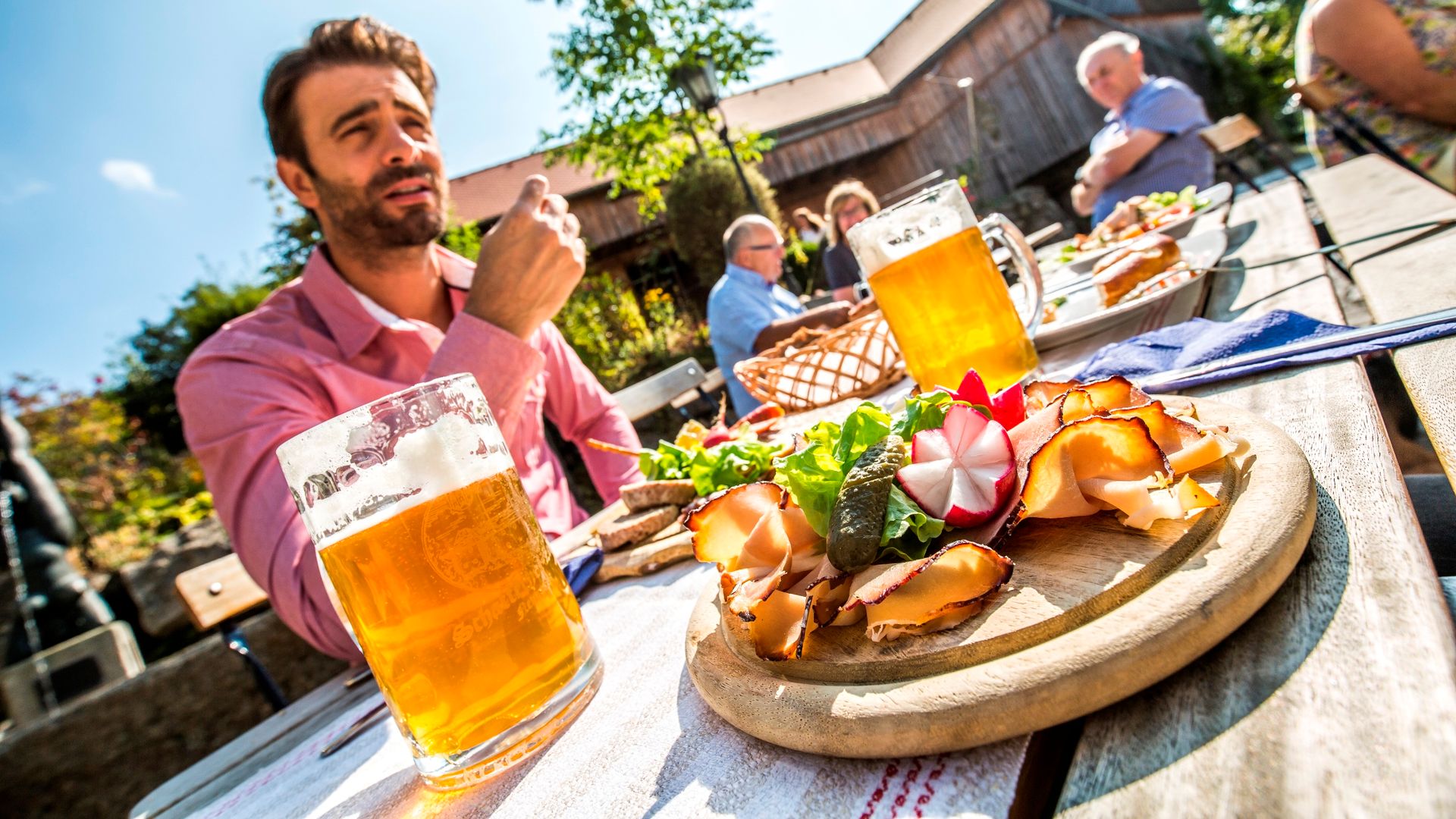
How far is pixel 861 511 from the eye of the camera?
0.58 metres

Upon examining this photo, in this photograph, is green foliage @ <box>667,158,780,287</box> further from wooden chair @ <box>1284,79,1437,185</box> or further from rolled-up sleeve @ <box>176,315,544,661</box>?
rolled-up sleeve @ <box>176,315,544,661</box>

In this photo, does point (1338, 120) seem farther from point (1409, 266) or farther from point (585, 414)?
point (585, 414)

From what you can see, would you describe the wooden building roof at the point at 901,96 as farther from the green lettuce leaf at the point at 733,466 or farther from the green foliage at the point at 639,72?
the green lettuce leaf at the point at 733,466

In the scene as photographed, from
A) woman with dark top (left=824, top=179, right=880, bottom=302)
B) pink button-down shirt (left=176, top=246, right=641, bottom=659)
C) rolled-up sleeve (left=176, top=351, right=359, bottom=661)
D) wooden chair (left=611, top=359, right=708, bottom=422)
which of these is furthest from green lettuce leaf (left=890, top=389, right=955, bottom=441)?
woman with dark top (left=824, top=179, right=880, bottom=302)

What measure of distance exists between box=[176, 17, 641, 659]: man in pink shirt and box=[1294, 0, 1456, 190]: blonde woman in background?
2.83m

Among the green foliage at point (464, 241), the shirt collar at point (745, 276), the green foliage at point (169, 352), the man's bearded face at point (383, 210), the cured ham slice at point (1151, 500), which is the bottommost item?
the cured ham slice at point (1151, 500)

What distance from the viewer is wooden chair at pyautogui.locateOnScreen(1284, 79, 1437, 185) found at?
252 centimetres

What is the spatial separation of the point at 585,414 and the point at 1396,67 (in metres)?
3.20

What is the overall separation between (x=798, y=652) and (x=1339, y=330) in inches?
36.5

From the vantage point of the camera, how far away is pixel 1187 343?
1114 mm

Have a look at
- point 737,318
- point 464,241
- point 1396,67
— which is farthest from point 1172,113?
point 464,241

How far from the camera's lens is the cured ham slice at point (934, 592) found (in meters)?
0.50

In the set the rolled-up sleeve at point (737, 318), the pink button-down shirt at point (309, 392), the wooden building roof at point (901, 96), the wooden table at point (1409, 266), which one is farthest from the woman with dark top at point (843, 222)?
the wooden building roof at point (901, 96)

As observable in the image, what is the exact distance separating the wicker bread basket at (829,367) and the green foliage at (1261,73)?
74.8 ft
